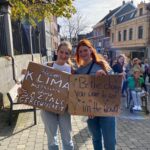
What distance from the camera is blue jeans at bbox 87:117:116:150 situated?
2.93 m

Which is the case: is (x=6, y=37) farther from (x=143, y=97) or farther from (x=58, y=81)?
(x=58, y=81)

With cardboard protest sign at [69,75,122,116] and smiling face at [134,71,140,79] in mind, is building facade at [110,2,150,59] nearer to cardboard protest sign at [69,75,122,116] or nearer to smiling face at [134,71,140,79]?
smiling face at [134,71,140,79]

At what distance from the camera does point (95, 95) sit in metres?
2.96

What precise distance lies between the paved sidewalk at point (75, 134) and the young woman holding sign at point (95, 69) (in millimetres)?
1039

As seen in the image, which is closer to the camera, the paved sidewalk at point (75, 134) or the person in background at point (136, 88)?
the paved sidewalk at point (75, 134)

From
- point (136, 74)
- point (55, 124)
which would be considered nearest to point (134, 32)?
point (136, 74)

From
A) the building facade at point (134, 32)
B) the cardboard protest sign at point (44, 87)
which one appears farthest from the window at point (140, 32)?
the cardboard protest sign at point (44, 87)

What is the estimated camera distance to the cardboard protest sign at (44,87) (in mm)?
2949

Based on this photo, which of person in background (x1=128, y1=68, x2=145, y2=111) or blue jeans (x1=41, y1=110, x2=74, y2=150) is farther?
person in background (x1=128, y1=68, x2=145, y2=111)

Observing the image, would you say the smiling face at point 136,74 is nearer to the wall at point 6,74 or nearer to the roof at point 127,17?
the wall at point 6,74

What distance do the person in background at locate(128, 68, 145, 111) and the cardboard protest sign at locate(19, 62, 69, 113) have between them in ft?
13.3

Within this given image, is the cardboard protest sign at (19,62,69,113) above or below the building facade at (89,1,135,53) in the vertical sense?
below

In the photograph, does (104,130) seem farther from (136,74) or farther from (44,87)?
(136,74)

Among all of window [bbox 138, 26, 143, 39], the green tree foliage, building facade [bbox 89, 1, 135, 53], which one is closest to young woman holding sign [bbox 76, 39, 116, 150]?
the green tree foliage
